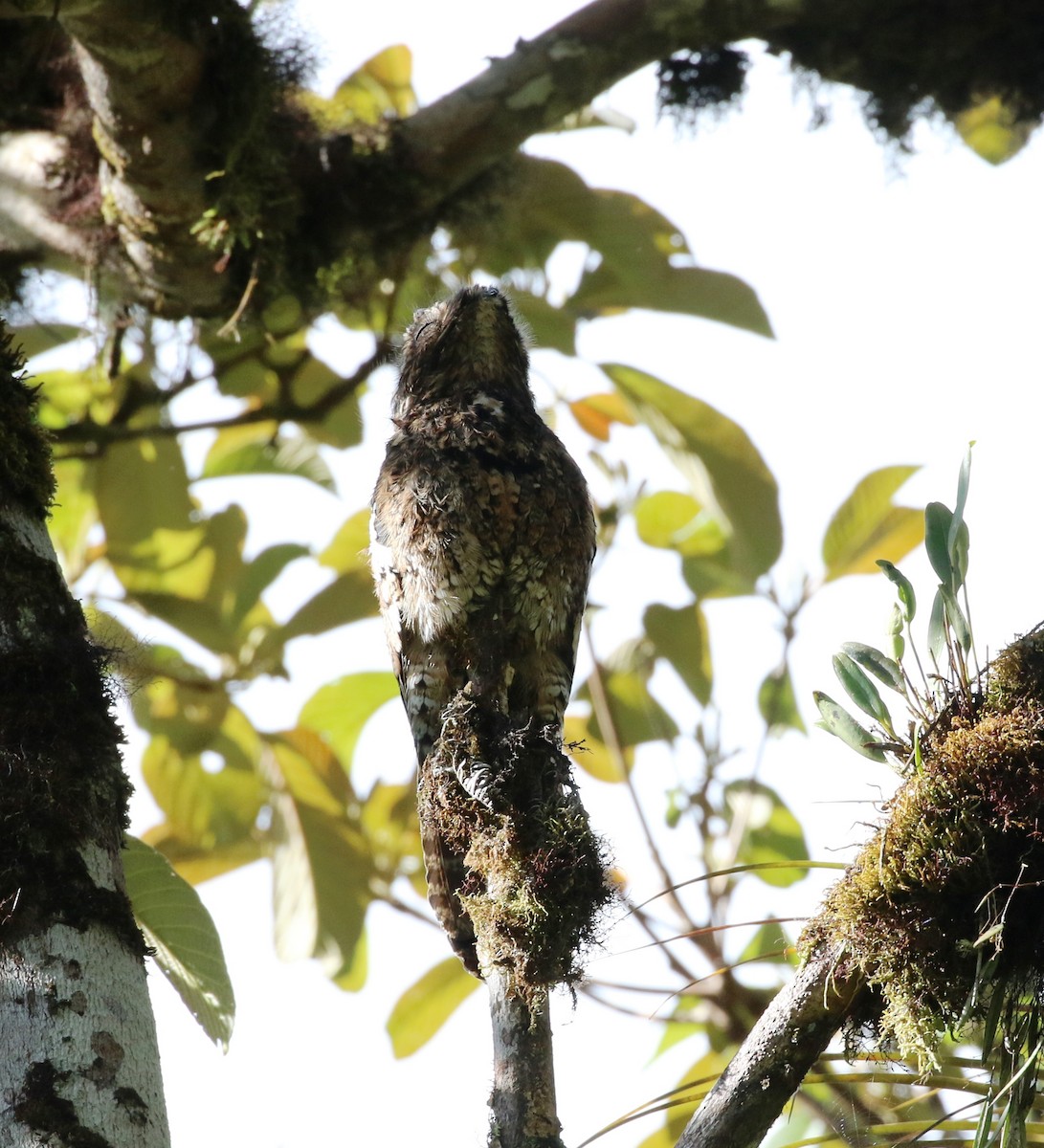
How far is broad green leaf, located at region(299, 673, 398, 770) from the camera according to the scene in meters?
4.31

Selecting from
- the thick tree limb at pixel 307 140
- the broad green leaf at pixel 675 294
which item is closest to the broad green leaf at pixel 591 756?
the broad green leaf at pixel 675 294

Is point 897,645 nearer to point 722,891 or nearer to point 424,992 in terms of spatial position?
point 722,891

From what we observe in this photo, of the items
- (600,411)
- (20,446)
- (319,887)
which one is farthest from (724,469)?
(20,446)

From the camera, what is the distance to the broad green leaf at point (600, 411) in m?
4.55

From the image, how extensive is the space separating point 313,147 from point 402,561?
1808 millimetres

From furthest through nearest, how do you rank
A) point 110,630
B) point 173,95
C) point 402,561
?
1. point 173,95
2. point 402,561
3. point 110,630

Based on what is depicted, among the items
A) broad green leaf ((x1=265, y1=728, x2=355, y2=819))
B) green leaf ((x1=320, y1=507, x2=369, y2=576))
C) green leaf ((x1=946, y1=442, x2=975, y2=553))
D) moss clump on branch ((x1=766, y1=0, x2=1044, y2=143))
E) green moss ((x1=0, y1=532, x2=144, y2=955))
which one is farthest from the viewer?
moss clump on branch ((x1=766, y1=0, x2=1044, y2=143))

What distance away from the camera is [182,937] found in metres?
2.66

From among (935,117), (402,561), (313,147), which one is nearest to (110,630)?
(402,561)

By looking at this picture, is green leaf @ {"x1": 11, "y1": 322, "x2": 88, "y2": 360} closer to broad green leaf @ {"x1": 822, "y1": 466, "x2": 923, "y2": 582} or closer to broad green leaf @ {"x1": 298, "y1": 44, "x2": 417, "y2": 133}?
broad green leaf @ {"x1": 298, "y1": 44, "x2": 417, "y2": 133}

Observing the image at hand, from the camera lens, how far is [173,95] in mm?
3684

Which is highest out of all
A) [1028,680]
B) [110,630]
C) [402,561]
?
[402,561]

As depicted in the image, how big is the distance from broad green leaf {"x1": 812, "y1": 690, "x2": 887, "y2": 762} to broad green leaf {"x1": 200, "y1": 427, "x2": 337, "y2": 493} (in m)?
2.85

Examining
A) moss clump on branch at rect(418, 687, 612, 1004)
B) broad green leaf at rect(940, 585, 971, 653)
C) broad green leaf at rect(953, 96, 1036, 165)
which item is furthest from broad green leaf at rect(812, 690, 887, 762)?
broad green leaf at rect(953, 96, 1036, 165)
